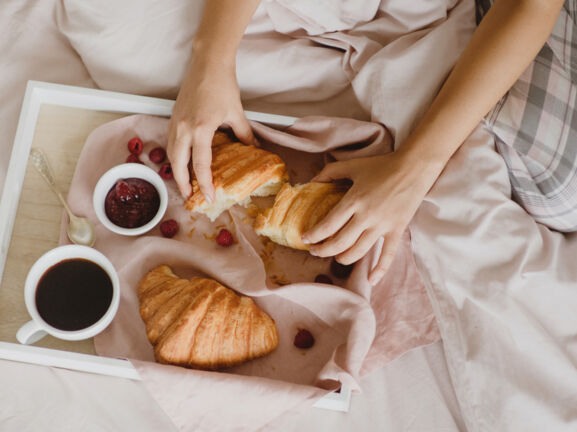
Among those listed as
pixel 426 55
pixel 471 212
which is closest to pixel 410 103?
pixel 426 55

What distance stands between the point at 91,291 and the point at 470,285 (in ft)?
2.33

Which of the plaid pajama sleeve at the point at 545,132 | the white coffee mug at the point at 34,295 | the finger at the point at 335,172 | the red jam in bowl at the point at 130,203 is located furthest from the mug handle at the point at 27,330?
the plaid pajama sleeve at the point at 545,132

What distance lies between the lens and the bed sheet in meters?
0.97

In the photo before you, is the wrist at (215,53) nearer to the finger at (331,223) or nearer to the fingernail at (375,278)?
the finger at (331,223)

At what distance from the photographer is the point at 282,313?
96 cm

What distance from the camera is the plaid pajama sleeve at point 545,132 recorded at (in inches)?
37.1

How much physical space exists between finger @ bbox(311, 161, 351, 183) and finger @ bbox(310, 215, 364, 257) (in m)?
0.09

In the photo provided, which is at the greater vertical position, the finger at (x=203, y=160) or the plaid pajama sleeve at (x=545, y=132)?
the plaid pajama sleeve at (x=545, y=132)

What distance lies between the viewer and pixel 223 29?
1.00 meters

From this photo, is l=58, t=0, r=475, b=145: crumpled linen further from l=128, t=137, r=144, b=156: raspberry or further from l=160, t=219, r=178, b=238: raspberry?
l=160, t=219, r=178, b=238: raspberry

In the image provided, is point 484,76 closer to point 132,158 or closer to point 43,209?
point 132,158

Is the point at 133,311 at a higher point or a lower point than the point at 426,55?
lower

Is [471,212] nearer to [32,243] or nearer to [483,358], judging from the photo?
[483,358]

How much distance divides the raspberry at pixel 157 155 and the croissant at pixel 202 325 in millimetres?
257
